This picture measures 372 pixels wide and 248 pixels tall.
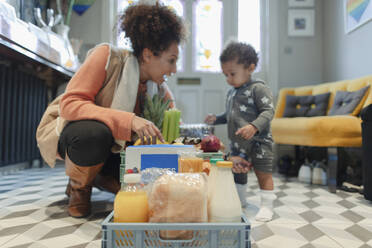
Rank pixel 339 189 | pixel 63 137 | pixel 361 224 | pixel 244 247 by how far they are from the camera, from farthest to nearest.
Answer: pixel 339 189
pixel 361 224
pixel 63 137
pixel 244 247

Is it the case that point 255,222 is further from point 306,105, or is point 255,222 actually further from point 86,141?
point 306,105

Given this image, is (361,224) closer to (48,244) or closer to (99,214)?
(99,214)

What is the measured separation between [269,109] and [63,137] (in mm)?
1051

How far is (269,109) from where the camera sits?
1.46 metres

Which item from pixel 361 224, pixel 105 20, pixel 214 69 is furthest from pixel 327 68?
pixel 105 20

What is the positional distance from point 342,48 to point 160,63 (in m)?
2.57

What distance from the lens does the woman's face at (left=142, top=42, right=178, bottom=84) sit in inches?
52.5

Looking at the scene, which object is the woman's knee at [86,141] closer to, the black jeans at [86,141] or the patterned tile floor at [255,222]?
the black jeans at [86,141]

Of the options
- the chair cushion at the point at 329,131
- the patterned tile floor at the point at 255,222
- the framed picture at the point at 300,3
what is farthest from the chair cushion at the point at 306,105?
the framed picture at the point at 300,3

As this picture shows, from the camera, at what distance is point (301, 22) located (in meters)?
3.28

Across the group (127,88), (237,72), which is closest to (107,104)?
(127,88)

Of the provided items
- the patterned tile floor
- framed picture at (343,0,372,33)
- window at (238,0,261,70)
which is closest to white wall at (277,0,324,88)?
window at (238,0,261,70)

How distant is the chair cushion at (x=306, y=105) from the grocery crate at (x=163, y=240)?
239cm

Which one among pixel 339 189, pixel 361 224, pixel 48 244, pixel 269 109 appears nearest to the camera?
pixel 48 244
